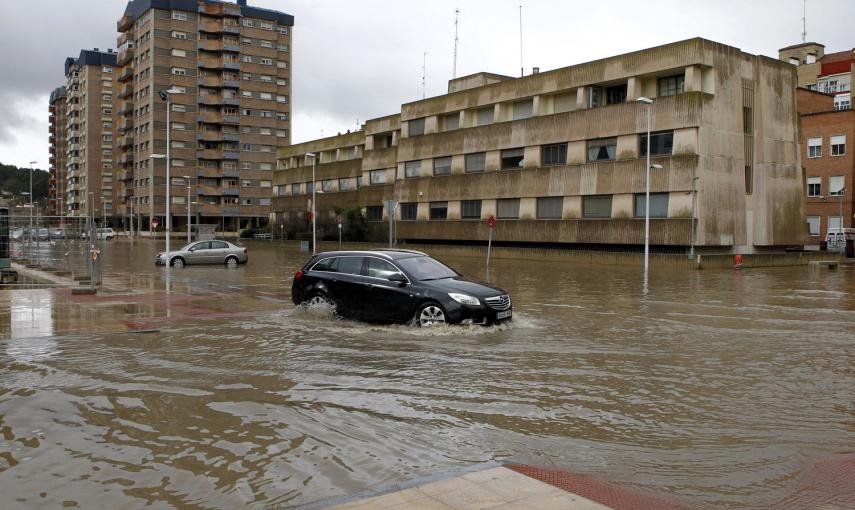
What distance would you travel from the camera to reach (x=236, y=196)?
105188mm

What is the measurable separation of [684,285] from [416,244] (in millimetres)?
37162

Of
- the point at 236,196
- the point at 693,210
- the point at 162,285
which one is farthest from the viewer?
the point at 236,196

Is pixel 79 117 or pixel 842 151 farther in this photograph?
pixel 79 117

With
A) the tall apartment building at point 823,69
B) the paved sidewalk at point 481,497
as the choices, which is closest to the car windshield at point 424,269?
the paved sidewalk at point 481,497

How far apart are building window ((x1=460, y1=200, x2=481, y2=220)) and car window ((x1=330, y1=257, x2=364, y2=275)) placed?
41.7m

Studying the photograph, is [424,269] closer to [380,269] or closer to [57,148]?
[380,269]

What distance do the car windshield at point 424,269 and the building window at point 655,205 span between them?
30726 millimetres

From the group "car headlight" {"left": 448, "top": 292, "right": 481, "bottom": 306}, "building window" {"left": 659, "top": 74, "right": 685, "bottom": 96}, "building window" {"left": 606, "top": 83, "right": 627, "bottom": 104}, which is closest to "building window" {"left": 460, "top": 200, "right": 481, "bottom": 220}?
"building window" {"left": 606, "top": 83, "right": 627, "bottom": 104}

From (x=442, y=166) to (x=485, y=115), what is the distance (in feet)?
19.7

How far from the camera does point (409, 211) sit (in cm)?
6328

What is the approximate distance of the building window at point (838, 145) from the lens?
59.8m

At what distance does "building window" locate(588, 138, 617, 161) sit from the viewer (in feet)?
146

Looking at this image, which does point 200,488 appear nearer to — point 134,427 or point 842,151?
point 134,427

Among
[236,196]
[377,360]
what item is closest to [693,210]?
[377,360]
